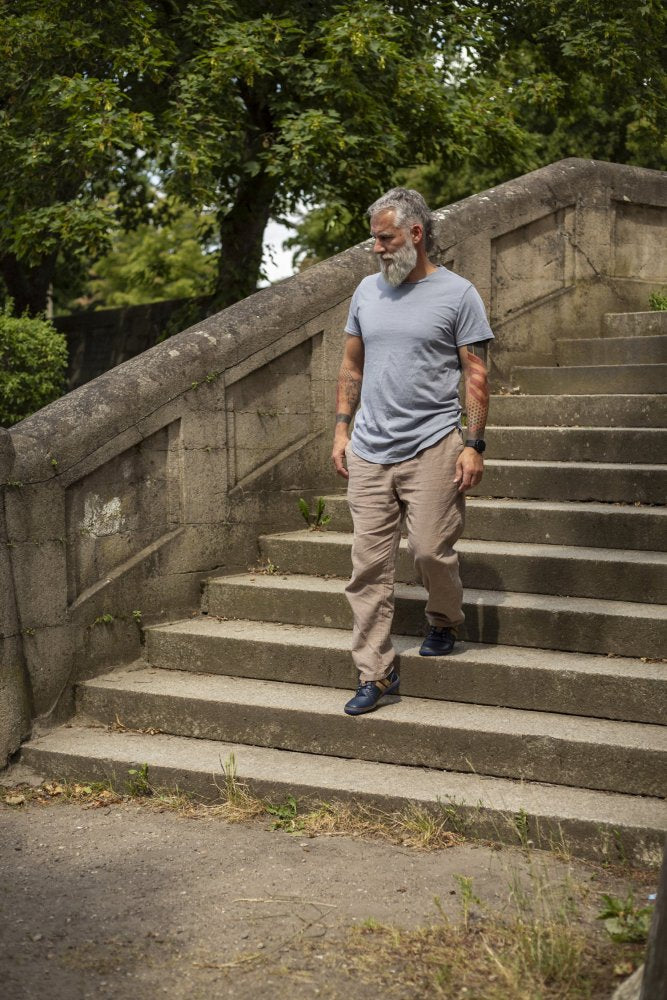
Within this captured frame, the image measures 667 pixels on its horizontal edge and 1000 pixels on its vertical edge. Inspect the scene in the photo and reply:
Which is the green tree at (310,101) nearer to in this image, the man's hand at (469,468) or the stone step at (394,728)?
the stone step at (394,728)

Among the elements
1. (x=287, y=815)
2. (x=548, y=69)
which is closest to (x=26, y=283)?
(x=548, y=69)

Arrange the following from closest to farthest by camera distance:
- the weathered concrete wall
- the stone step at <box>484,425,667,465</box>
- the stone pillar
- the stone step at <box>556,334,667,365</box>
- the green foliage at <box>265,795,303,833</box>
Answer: the green foliage at <box>265,795,303,833</box>, the stone pillar, the stone step at <box>484,425,667,465</box>, the stone step at <box>556,334,667,365</box>, the weathered concrete wall

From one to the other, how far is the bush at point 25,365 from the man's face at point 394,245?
17.1 feet

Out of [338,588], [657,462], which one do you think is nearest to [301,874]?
[338,588]

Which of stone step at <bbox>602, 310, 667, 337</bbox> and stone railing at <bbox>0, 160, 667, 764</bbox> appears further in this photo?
stone step at <bbox>602, 310, 667, 337</bbox>

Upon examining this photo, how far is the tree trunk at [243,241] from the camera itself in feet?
39.6

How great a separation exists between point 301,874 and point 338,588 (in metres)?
1.97

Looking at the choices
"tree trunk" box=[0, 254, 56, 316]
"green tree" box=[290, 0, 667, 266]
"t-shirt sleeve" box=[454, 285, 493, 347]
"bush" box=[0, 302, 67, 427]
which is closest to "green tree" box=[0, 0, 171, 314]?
"bush" box=[0, 302, 67, 427]

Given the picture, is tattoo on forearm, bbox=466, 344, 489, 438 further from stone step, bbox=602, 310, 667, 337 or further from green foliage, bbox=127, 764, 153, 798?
stone step, bbox=602, 310, 667, 337

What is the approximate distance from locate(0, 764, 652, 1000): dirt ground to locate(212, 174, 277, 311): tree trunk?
27.3ft

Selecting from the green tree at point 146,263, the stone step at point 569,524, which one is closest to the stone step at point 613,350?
the stone step at point 569,524

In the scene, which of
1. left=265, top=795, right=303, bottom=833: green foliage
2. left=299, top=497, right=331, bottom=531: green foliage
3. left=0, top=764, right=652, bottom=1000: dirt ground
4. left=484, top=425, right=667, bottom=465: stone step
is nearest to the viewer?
left=0, top=764, right=652, bottom=1000: dirt ground

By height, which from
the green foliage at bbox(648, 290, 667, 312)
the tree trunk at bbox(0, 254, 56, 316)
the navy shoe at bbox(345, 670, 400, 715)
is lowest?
the navy shoe at bbox(345, 670, 400, 715)

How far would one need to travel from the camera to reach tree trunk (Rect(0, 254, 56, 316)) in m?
14.7
